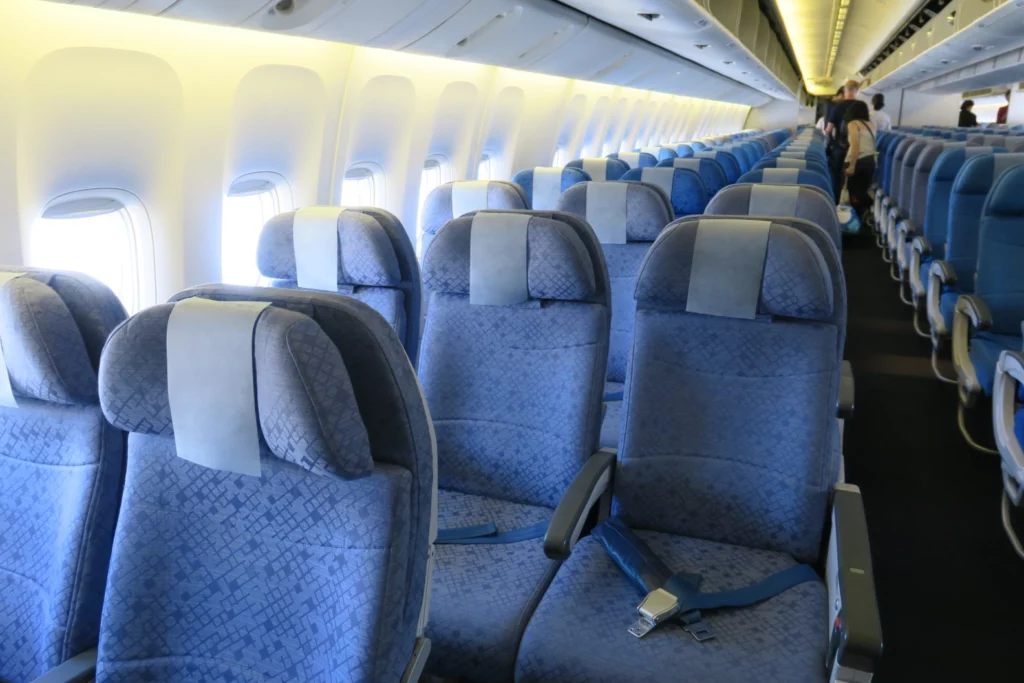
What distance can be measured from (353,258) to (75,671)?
1.52m

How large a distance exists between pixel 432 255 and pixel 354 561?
132 cm

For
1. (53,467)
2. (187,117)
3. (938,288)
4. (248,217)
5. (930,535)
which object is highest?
(187,117)

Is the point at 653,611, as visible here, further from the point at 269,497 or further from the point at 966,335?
the point at 966,335

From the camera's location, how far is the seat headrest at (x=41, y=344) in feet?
5.10

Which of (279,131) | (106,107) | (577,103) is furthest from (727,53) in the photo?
(106,107)

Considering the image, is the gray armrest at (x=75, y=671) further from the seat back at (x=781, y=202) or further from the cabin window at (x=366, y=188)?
the cabin window at (x=366, y=188)

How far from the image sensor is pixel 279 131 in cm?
420

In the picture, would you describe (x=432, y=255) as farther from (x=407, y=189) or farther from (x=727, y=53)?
(x=727, y=53)

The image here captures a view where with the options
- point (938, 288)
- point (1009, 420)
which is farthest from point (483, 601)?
point (938, 288)

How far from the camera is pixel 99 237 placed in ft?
11.0

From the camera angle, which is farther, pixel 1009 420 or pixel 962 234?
pixel 962 234

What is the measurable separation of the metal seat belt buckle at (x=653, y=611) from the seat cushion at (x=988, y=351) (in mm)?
2463

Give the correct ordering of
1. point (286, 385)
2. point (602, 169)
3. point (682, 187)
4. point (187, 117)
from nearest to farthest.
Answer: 1. point (286, 385)
2. point (187, 117)
3. point (682, 187)
4. point (602, 169)

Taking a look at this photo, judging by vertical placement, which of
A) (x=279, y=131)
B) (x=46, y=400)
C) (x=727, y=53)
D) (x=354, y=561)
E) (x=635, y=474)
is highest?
(x=727, y=53)
